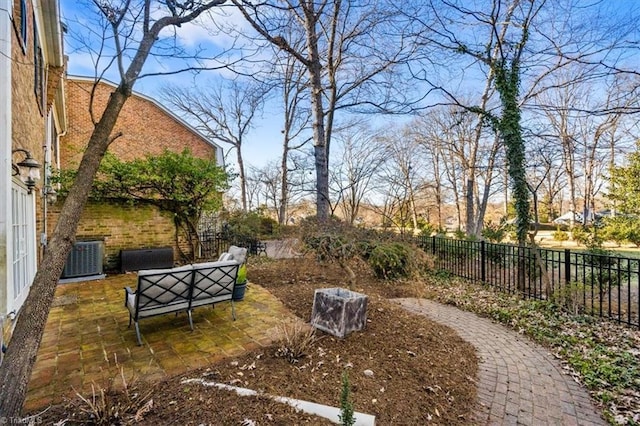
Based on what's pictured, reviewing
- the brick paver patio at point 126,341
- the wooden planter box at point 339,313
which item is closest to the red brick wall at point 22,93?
the brick paver patio at point 126,341

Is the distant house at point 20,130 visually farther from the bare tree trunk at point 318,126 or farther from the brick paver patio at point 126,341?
the bare tree trunk at point 318,126

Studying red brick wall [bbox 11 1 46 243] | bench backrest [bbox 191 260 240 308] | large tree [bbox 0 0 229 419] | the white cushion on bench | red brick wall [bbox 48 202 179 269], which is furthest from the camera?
red brick wall [bbox 48 202 179 269]

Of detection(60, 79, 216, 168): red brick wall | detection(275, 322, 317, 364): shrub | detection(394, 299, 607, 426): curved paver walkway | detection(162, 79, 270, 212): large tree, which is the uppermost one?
detection(162, 79, 270, 212): large tree

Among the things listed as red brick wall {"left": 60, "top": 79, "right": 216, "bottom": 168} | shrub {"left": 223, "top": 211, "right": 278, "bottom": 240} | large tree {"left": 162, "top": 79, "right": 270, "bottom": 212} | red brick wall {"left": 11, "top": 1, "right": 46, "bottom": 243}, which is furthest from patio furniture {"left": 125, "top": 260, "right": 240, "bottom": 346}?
large tree {"left": 162, "top": 79, "right": 270, "bottom": 212}

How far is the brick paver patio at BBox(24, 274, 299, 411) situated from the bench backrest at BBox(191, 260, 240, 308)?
1.12 feet

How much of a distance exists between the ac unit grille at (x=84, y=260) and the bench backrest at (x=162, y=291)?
4840mm

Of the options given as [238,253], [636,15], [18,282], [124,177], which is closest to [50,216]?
[124,177]

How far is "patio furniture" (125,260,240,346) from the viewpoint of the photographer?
3.49 meters

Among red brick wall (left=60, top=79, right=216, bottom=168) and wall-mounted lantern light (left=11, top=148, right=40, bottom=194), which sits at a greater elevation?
red brick wall (left=60, top=79, right=216, bottom=168)

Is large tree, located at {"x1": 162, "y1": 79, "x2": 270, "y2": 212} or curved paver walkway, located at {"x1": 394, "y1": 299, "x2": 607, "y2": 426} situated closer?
curved paver walkway, located at {"x1": 394, "y1": 299, "x2": 607, "y2": 426}

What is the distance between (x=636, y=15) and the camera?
4949 mm

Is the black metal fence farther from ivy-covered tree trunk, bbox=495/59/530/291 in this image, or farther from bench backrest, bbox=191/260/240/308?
bench backrest, bbox=191/260/240/308

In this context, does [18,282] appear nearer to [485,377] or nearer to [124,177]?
[124,177]

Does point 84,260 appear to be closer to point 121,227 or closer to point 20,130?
point 121,227
